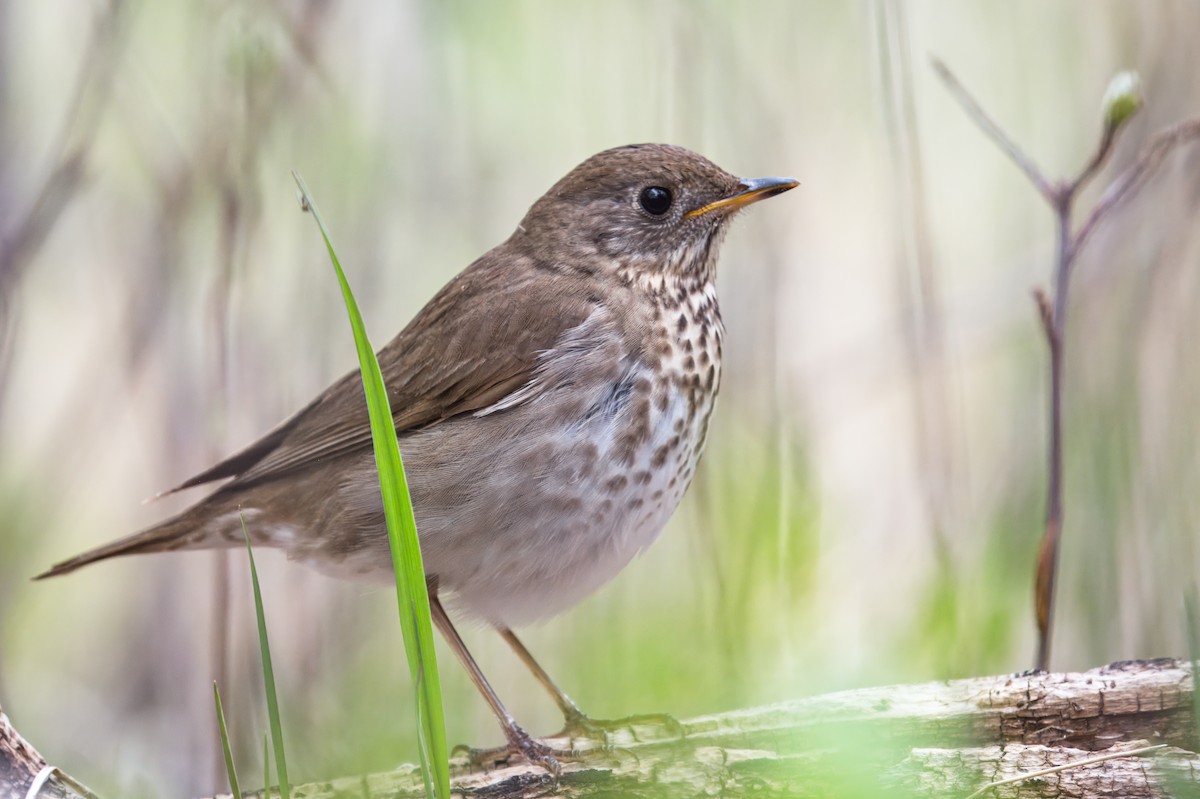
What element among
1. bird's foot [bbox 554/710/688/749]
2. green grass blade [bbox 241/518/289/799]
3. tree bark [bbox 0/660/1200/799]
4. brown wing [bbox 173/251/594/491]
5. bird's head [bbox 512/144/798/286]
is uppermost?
bird's head [bbox 512/144/798/286]

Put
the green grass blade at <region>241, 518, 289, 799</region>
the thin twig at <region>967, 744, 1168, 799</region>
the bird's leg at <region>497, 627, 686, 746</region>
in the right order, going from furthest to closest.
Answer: the bird's leg at <region>497, 627, 686, 746</region> < the thin twig at <region>967, 744, 1168, 799</region> < the green grass blade at <region>241, 518, 289, 799</region>

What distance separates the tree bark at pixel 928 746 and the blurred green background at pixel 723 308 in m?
0.43

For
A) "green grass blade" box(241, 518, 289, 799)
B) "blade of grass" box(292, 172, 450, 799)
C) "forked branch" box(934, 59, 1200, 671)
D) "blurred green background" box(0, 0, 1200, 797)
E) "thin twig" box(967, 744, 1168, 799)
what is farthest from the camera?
"blurred green background" box(0, 0, 1200, 797)

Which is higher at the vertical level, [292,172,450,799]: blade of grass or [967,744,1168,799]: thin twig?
[292,172,450,799]: blade of grass

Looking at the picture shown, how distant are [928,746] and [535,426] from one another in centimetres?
108

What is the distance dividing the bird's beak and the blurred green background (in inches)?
20.1

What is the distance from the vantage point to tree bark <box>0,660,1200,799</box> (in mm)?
2225

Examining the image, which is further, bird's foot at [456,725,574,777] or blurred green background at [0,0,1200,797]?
blurred green background at [0,0,1200,797]

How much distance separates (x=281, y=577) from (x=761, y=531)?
5.78 ft

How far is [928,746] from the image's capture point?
7.86ft

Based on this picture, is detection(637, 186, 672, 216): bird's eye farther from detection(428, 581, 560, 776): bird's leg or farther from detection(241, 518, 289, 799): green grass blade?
detection(241, 518, 289, 799): green grass blade

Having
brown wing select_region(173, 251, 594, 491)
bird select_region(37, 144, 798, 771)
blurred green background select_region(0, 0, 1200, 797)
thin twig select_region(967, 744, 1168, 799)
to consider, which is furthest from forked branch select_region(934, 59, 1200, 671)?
brown wing select_region(173, 251, 594, 491)

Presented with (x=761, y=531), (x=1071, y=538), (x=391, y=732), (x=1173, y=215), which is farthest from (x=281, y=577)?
(x=1173, y=215)

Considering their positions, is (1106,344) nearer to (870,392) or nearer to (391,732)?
(870,392)
